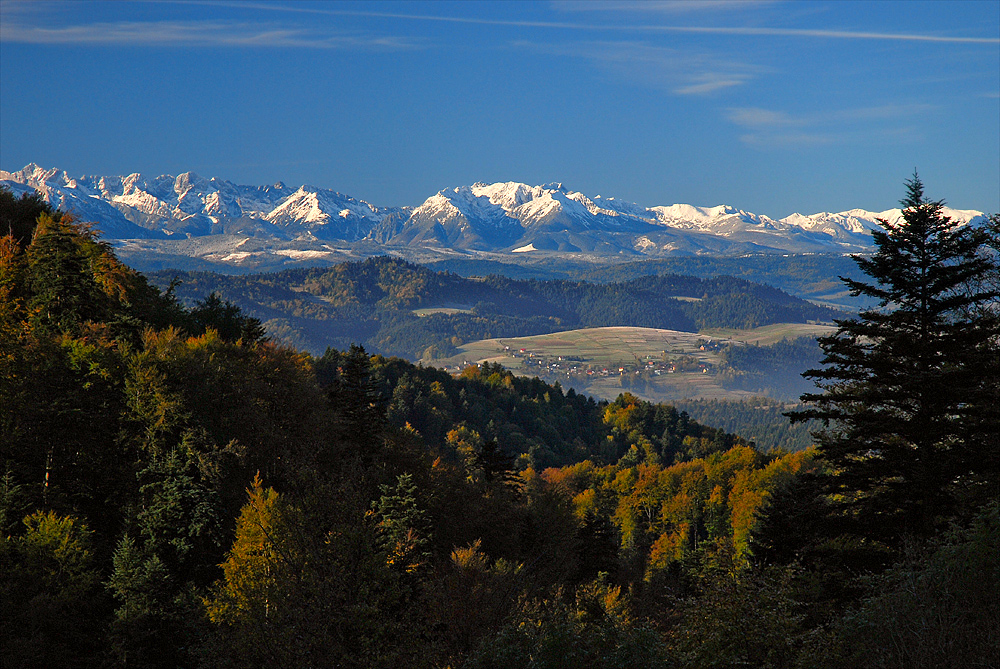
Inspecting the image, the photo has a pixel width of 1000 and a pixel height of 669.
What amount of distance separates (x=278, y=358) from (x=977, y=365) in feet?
141

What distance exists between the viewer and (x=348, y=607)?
2467 centimetres

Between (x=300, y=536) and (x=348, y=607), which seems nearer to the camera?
(x=348, y=607)

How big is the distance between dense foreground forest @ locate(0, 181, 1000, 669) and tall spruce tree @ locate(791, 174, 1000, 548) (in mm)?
99

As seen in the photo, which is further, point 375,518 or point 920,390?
point 375,518

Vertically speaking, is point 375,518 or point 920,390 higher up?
point 920,390

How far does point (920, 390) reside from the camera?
26.5 metres

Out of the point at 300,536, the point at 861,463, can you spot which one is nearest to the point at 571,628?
the point at 300,536

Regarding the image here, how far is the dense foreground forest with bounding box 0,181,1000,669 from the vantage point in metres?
21.5

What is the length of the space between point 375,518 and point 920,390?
87.1ft

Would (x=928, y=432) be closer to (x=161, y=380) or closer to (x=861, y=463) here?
(x=861, y=463)

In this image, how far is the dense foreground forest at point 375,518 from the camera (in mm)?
21531

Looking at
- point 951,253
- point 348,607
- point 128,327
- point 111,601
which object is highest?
point 951,253

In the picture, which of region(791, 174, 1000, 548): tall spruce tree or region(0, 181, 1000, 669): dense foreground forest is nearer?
region(0, 181, 1000, 669): dense foreground forest

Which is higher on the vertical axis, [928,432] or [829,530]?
[928,432]
